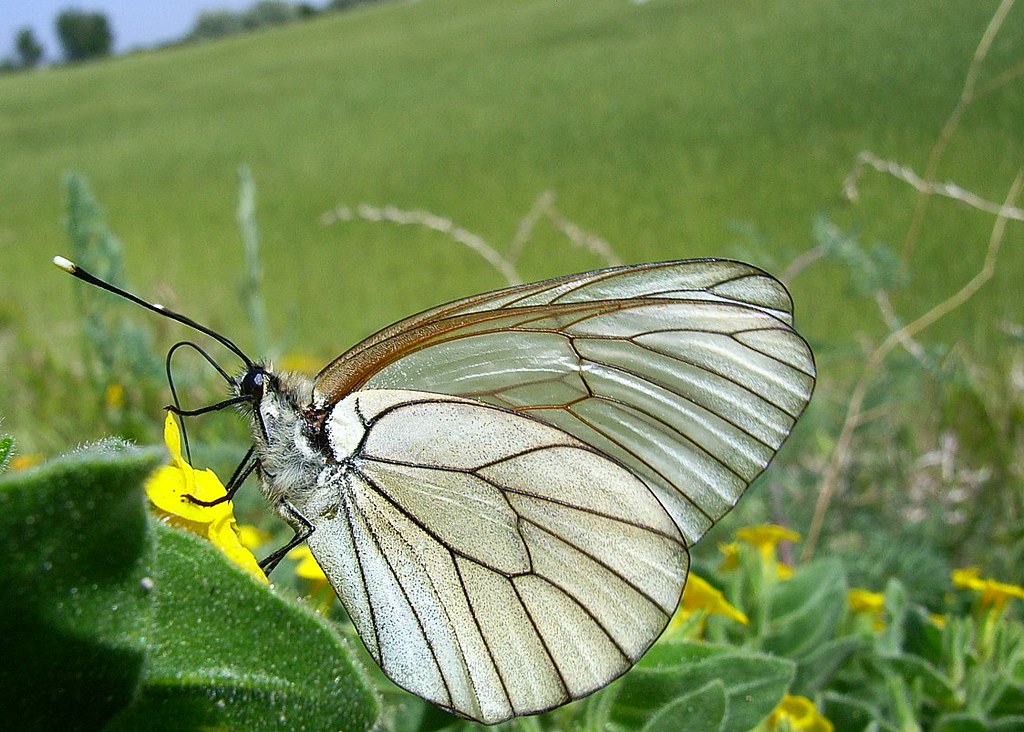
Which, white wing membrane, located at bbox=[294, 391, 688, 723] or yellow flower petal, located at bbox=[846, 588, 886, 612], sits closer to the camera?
white wing membrane, located at bbox=[294, 391, 688, 723]

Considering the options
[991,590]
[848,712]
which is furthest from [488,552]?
[991,590]

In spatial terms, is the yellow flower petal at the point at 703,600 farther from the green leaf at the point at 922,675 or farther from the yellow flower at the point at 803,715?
the green leaf at the point at 922,675

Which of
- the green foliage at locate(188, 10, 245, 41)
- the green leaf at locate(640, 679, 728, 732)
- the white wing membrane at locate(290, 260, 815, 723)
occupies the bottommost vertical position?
the green leaf at locate(640, 679, 728, 732)

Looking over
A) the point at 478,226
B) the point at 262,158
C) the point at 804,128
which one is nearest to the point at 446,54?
the point at 262,158

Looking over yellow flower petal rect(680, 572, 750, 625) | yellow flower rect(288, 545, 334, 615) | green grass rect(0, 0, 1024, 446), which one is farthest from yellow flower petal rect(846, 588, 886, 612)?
green grass rect(0, 0, 1024, 446)

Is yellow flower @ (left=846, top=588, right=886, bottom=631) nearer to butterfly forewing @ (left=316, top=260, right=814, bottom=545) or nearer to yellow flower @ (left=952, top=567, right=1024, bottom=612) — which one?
yellow flower @ (left=952, top=567, right=1024, bottom=612)

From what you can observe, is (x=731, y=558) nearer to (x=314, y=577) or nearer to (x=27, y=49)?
(x=314, y=577)
